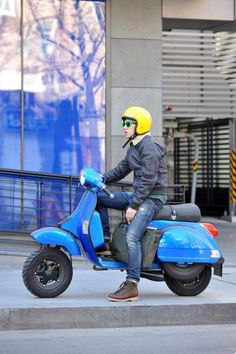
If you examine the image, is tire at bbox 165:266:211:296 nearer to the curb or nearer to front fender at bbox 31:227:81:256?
the curb

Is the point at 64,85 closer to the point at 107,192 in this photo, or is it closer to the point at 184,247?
the point at 107,192

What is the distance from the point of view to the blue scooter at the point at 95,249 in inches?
290

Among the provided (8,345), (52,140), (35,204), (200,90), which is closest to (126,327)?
(8,345)

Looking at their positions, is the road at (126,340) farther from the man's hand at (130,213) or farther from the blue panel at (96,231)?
the man's hand at (130,213)

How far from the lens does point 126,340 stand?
653 cm

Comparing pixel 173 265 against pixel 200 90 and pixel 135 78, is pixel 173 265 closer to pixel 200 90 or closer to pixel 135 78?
pixel 135 78

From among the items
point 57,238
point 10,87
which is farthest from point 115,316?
point 10,87

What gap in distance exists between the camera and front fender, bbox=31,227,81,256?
24.0 ft

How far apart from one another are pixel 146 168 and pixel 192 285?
Answer: 146 centimetres

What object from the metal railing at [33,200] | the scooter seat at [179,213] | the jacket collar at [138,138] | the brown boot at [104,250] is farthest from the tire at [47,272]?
the metal railing at [33,200]

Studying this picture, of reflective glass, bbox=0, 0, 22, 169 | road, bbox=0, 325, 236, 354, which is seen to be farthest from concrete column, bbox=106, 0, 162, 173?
road, bbox=0, 325, 236, 354

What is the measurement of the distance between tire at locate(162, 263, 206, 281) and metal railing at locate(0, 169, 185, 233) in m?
4.04

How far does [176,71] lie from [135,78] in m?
5.43

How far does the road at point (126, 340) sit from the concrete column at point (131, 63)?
609 centimetres
